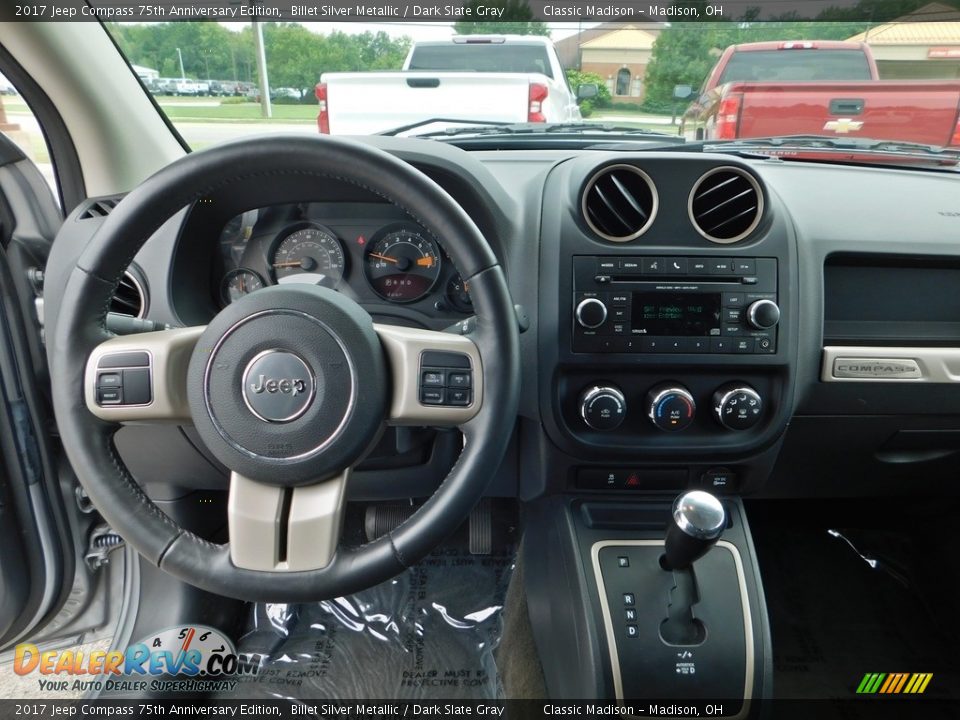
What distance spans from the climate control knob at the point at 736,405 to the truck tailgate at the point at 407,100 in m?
0.96

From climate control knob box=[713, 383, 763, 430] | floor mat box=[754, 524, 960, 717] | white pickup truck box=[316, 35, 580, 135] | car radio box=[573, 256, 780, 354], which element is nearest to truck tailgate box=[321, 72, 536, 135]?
white pickup truck box=[316, 35, 580, 135]

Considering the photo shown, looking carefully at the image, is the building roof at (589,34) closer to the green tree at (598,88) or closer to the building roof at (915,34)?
the green tree at (598,88)

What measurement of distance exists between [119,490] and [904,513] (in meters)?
2.30

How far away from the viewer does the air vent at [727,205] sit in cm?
137

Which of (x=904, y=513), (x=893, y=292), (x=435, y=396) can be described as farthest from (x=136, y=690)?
(x=904, y=513)

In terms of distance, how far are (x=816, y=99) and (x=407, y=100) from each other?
4.05 ft

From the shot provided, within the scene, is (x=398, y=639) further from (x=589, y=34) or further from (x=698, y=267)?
(x=589, y=34)

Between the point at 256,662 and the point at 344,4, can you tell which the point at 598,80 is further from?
the point at 256,662

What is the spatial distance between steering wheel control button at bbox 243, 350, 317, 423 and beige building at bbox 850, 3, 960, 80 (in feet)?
5.67

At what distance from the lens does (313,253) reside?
1471 millimetres

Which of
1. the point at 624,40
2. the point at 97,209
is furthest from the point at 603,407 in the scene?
the point at 97,209

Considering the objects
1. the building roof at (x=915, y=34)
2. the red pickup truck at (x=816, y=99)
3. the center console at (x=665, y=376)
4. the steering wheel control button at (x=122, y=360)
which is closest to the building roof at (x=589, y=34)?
the red pickup truck at (x=816, y=99)

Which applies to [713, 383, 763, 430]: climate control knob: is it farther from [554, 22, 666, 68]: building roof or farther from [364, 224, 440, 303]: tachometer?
[554, 22, 666, 68]: building roof

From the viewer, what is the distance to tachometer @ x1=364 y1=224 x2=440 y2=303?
1.43 meters
